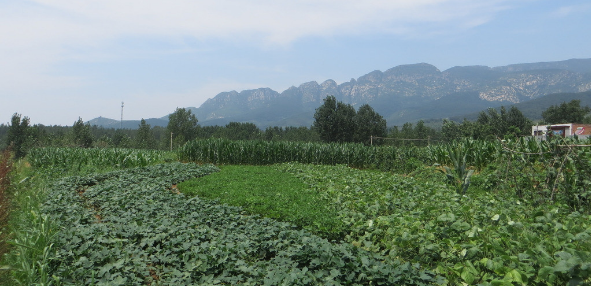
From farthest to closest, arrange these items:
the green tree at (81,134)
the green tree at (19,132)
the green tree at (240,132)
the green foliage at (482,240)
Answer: the green tree at (240,132) → the green tree at (81,134) → the green tree at (19,132) → the green foliage at (482,240)

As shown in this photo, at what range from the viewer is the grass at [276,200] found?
231 inches

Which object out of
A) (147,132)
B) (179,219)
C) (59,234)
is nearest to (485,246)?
(179,219)

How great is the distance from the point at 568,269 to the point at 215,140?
789 inches

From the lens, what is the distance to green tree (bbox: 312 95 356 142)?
45625 millimetres

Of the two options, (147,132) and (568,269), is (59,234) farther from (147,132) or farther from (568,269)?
(147,132)

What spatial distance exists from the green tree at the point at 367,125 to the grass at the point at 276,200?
37768 mm

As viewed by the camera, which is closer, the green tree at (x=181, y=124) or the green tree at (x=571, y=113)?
the green tree at (x=571, y=113)

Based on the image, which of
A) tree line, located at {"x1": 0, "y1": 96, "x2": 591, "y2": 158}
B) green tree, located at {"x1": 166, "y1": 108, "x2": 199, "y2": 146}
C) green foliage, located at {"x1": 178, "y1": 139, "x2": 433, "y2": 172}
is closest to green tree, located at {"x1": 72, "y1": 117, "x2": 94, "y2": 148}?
tree line, located at {"x1": 0, "y1": 96, "x2": 591, "y2": 158}

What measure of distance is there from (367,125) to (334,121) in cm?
680

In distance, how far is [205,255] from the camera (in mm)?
4070

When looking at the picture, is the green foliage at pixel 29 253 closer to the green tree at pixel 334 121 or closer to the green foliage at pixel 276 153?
the green foliage at pixel 276 153

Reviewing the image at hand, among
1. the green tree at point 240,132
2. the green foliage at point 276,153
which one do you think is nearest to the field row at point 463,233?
the green foliage at point 276,153

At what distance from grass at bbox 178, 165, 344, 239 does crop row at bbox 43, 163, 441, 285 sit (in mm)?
667

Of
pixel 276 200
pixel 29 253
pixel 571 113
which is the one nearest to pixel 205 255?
pixel 29 253
